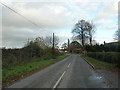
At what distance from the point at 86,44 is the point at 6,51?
60887mm

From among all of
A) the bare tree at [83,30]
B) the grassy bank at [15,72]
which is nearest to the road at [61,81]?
the grassy bank at [15,72]

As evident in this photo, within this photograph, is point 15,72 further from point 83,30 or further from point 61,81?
point 83,30

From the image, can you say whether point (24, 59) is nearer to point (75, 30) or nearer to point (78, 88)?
point (78, 88)

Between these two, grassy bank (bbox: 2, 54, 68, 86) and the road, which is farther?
grassy bank (bbox: 2, 54, 68, 86)

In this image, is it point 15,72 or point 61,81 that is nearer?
point 61,81

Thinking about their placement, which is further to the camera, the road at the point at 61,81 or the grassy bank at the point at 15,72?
the grassy bank at the point at 15,72

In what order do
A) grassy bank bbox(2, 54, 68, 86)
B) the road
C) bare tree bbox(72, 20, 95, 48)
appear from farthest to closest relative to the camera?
bare tree bbox(72, 20, 95, 48), grassy bank bbox(2, 54, 68, 86), the road

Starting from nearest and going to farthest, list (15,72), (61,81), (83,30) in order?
(61,81) < (15,72) < (83,30)

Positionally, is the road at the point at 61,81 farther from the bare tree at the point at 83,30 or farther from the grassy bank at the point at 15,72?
the bare tree at the point at 83,30

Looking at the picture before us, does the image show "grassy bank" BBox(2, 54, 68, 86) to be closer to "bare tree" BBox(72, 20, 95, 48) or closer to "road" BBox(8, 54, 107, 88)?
"road" BBox(8, 54, 107, 88)

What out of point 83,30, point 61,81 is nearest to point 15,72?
point 61,81

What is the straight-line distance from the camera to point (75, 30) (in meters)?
87.6

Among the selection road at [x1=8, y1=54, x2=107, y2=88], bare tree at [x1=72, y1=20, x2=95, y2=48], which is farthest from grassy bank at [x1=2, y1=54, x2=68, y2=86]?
bare tree at [x1=72, y1=20, x2=95, y2=48]

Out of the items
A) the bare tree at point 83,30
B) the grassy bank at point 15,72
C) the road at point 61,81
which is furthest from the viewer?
the bare tree at point 83,30
